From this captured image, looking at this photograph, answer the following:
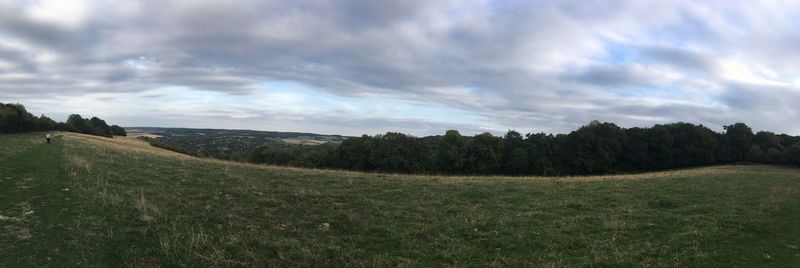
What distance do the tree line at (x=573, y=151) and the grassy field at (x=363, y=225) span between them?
5022cm

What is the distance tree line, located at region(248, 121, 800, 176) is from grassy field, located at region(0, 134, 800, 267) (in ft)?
165

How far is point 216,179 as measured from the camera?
18.5m

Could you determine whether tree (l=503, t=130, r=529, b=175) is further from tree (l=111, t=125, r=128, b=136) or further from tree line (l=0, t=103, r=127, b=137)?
tree (l=111, t=125, r=128, b=136)

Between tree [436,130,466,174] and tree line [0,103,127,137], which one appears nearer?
tree line [0,103,127,137]

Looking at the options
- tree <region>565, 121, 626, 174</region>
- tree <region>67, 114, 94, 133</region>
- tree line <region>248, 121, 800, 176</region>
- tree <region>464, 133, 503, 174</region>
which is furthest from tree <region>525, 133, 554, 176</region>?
tree <region>67, 114, 94, 133</region>

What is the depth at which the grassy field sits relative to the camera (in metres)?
8.24

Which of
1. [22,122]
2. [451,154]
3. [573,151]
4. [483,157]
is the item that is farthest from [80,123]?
[573,151]

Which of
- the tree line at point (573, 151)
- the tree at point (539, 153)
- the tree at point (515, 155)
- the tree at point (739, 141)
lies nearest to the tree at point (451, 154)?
the tree line at point (573, 151)

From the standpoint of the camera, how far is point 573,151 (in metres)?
66.7

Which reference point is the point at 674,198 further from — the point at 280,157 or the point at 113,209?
the point at 280,157

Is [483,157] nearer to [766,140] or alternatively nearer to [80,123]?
[766,140]

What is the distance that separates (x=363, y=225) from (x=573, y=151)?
204 feet

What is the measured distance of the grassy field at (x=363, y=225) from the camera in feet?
27.0

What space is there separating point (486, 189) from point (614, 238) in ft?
27.8
